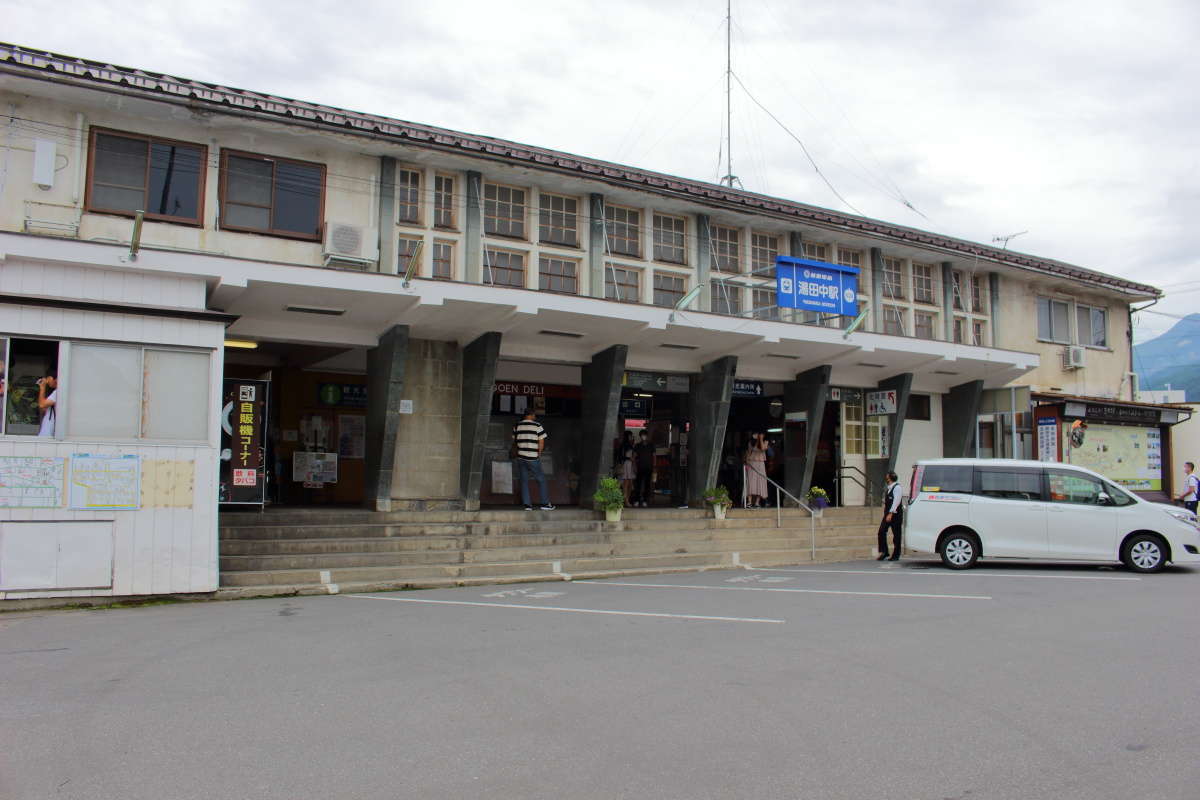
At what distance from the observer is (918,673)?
22.4 feet

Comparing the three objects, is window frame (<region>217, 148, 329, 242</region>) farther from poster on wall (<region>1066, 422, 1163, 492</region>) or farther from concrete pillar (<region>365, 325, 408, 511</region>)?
poster on wall (<region>1066, 422, 1163, 492</region>)

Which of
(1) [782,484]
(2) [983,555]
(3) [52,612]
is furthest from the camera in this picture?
(1) [782,484]

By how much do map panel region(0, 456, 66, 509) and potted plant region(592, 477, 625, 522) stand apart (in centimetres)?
874

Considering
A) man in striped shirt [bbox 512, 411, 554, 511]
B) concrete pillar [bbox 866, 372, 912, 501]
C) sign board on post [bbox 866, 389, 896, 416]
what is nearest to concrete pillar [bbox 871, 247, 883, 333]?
concrete pillar [bbox 866, 372, 912, 501]

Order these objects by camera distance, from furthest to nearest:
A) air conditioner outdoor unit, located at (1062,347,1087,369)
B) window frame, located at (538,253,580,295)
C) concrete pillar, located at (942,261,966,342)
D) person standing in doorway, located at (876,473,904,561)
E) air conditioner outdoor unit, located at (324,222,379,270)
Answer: air conditioner outdoor unit, located at (1062,347,1087,369) < concrete pillar, located at (942,261,966,342) < window frame, located at (538,253,580,295) < person standing in doorway, located at (876,473,904,561) < air conditioner outdoor unit, located at (324,222,379,270)

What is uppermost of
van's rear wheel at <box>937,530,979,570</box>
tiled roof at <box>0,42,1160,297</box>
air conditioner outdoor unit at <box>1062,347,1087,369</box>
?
tiled roof at <box>0,42,1160,297</box>

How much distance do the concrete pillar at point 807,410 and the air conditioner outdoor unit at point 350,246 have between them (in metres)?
10.4

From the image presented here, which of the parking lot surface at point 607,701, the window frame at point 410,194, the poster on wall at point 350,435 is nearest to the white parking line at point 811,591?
the parking lot surface at point 607,701

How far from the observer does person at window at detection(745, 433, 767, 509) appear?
19891 mm

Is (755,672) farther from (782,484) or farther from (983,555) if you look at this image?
(782,484)

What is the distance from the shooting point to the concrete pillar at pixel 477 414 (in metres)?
15.9

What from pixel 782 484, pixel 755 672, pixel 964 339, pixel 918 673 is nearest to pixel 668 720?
pixel 755 672

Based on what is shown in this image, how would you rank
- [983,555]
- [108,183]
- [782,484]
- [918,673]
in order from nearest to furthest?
1. [918,673]
2. [108,183]
3. [983,555]
4. [782,484]

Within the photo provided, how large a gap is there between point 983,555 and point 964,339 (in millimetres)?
9573
